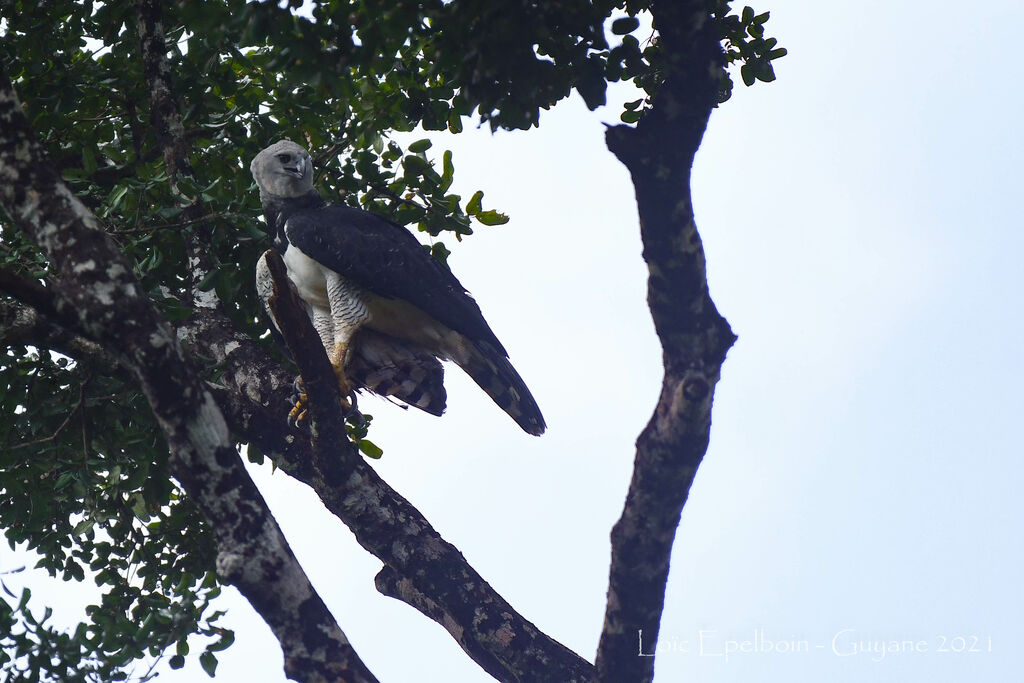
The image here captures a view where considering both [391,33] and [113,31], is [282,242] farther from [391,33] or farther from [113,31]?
[391,33]

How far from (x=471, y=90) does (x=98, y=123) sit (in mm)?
3148

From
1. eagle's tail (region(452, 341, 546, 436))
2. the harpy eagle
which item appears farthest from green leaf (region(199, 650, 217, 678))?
eagle's tail (region(452, 341, 546, 436))

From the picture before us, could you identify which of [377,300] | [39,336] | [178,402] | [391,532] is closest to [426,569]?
[391,532]

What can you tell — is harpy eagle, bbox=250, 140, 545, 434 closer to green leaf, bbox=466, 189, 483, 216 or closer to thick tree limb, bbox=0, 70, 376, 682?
green leaf, bbox=466, 189, 483, 216

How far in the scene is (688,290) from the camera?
3.73 meters

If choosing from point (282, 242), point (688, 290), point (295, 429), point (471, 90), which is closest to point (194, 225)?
point (282, 242)

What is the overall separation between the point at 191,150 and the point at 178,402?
9.76ft

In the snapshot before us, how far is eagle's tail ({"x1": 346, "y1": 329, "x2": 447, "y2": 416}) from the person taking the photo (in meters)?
6.10

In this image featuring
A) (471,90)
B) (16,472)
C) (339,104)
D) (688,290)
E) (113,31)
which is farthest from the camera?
(113,31)

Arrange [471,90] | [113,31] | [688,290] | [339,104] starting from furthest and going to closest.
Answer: [113,31] < [339,104] < [471,90] < [688,290]

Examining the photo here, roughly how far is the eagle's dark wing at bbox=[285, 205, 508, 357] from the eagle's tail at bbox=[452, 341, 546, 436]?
87mm

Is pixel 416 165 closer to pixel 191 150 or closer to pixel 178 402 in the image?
pixel 191 150

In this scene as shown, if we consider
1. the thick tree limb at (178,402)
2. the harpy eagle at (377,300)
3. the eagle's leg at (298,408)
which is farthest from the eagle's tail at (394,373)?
the thick tree limb at (178,402)

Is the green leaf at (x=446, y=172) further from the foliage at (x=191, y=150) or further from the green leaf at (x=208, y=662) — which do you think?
the green leaf at (x=208, y=662)
